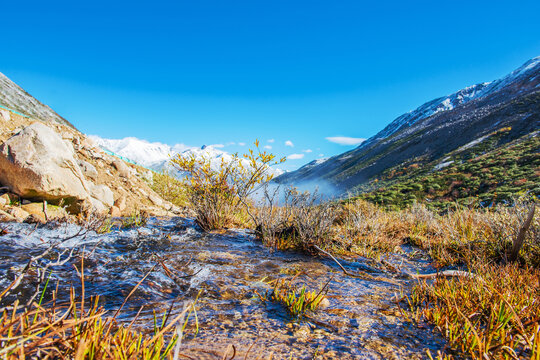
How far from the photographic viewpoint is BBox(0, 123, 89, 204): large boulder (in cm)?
628

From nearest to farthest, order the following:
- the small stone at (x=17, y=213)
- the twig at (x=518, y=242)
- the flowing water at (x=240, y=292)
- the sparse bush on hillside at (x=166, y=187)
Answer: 1. the flowing water at (x=240, y=292)
2. the twig at (x=518, y=242)
3. the small stone at (x=17, y=213)
4. the sparse bush on hillside at (x=166, y=187)

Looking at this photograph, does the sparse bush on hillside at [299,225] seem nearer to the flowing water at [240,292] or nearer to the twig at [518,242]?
the flowing water at [240,292]

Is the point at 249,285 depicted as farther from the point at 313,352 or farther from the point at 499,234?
the point at 499,234

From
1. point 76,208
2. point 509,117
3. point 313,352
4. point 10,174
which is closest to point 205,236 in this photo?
point 76,208

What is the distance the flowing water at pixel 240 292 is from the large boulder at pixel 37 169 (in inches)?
55.5

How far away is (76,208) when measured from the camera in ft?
23.2

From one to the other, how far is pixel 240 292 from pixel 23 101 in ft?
251

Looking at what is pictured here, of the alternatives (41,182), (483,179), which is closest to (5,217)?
(41,182)

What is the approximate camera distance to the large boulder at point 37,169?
6281mm

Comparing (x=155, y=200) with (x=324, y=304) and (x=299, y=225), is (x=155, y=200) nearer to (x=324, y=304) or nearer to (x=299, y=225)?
(x=299, y=225)

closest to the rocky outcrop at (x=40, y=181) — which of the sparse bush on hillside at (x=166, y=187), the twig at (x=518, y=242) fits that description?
the sparse bush on hillside at (x=166, y=187)

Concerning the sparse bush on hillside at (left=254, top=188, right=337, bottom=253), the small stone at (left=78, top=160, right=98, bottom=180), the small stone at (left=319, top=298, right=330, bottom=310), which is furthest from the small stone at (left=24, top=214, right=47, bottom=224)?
the small stone at (left=319, top=298, right=330, bottom=310)

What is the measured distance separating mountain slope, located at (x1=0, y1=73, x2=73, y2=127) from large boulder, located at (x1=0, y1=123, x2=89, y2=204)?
55.9 m

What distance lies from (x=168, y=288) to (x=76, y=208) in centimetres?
590
